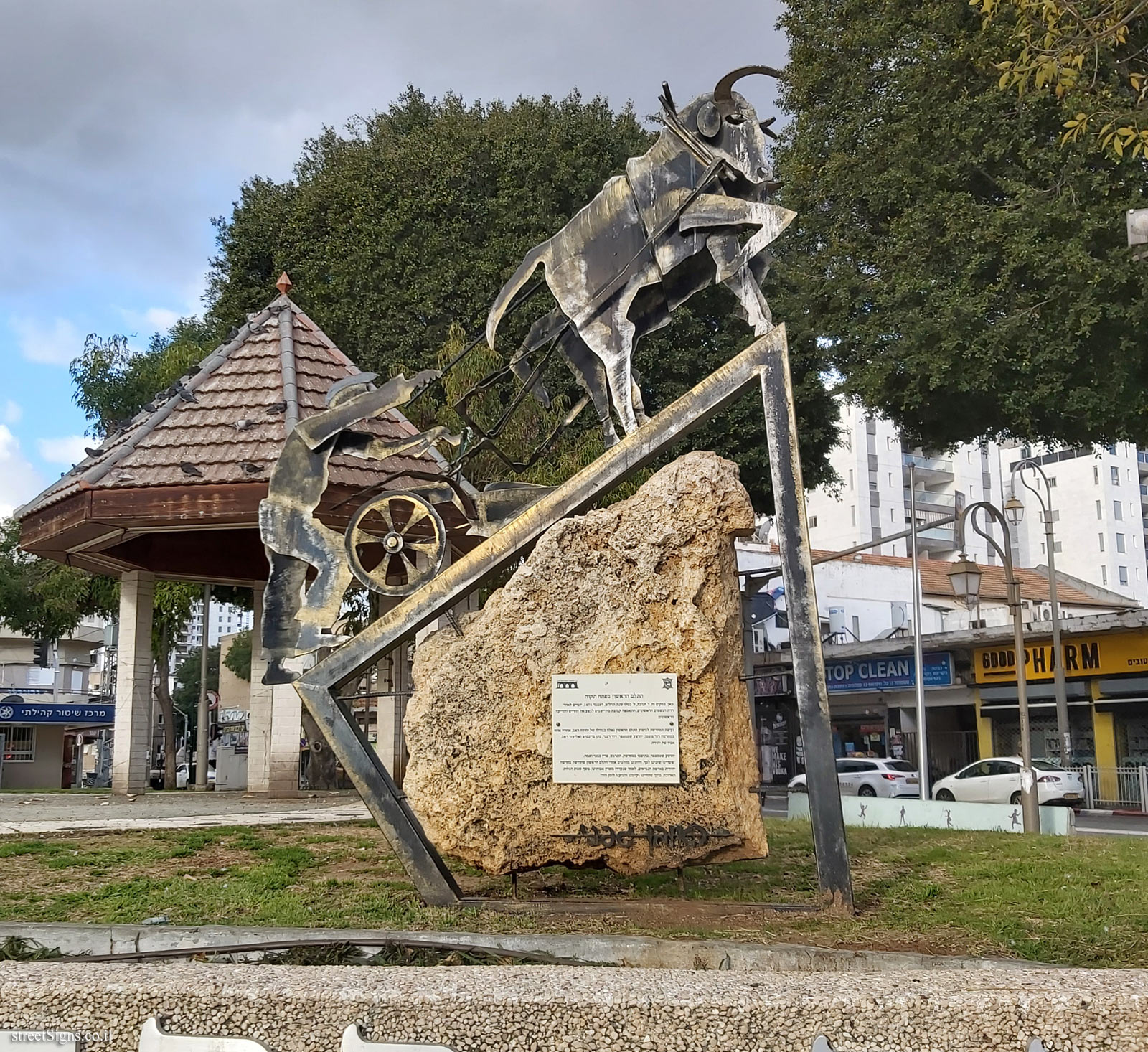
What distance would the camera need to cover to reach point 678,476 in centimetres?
802

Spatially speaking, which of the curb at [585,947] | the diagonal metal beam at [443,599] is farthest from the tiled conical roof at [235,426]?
the curb at [585,947]

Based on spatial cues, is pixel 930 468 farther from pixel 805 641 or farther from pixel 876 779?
pixel 805 641

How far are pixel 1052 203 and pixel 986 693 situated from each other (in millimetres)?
18632

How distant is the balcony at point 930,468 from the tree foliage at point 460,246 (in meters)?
34.8

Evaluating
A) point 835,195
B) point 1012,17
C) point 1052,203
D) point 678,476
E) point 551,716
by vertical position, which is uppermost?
point 1012,17

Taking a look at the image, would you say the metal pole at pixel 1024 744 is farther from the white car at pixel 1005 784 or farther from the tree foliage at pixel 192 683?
the tree foliage at pixel 192 683

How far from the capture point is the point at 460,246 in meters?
25.9

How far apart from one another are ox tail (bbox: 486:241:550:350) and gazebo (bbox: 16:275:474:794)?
4.57 metres

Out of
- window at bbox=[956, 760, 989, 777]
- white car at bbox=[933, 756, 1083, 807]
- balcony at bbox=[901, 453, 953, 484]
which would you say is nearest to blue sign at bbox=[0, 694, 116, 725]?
white car at bbox=[933, 756, 1083, 807]

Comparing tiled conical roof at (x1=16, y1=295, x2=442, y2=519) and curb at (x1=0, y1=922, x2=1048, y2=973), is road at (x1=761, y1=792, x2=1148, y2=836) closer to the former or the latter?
tiled conical roof at (x1=16, y1=295, x2=442, y2=519)

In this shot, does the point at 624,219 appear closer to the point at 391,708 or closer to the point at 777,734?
the point at 391,708

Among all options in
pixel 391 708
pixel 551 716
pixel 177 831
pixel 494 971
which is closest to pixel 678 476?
pixel 551 716

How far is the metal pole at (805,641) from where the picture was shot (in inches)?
285

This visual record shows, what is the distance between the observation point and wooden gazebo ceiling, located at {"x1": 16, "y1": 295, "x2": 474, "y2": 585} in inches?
570
